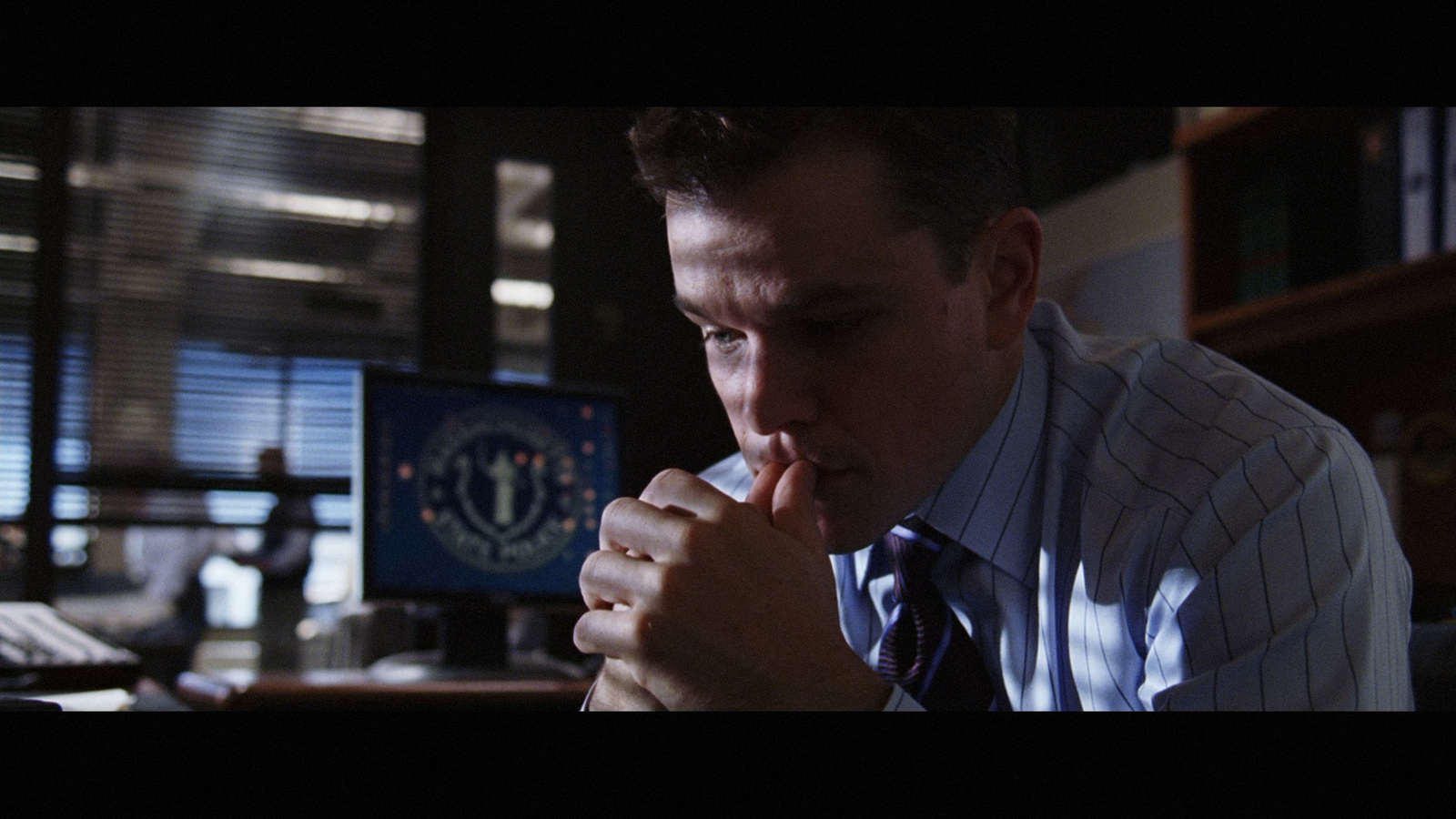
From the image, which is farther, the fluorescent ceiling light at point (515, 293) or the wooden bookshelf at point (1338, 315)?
the fluorescent ceiling light at point (515, 293)

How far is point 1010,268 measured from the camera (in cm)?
104

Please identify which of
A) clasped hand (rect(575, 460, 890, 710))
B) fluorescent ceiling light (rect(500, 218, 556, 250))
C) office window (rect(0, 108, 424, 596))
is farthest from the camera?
office window (rect(0, 108, 424, 596))

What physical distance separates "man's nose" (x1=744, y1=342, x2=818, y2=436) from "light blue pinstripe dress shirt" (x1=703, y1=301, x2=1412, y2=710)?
0.69 ft

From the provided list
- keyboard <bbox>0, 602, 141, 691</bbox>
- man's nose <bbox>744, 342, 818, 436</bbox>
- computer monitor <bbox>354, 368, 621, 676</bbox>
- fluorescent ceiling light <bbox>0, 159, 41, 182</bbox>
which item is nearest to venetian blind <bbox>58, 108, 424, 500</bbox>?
fluorescent ceiling light <bbox>0, 159, 41, 182</bbox>

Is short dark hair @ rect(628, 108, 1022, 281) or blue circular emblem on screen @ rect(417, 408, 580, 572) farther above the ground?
short dark hair @ rect(628, 108, 1022, 281)

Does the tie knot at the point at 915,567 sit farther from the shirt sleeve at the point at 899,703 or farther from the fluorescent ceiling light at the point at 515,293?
the fluorescent ceiling light at the point at 515,293

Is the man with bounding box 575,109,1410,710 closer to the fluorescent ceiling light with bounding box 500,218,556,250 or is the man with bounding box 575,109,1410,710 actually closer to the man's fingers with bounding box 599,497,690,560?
the man's fingers with bounding box 599,497,690,560

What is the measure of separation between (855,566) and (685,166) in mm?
472

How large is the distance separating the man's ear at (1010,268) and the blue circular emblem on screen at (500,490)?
91 centimetres

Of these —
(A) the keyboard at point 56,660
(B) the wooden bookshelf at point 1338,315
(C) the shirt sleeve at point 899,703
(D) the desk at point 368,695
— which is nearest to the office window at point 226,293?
(A) the keyboard at point 56,660

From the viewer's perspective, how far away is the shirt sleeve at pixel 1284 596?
760 millimetres

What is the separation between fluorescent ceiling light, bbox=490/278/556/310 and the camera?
8.21 feet

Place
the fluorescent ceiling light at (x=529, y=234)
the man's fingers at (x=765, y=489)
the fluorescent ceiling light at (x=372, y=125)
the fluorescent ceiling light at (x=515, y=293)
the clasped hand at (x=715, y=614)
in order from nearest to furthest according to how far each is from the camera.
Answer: the clasped hand at (x=715, y=614), the man's fingers at (x=765, y=489), the fluorescent ceiling light at (x=529, y=234), the fluorescent ceiling light at (x=515, y=293), the fluorescent ceiling light at (x=372, y=125)

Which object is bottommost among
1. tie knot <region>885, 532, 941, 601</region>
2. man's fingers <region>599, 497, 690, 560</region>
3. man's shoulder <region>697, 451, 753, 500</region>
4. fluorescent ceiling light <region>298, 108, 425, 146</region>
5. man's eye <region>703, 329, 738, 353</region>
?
tie knot <region>885, 532, 941, 601</region>
